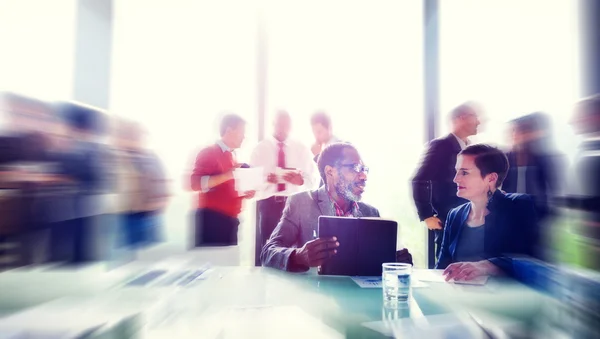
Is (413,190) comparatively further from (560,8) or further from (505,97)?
(560,8)

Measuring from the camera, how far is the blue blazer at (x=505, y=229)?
1.87 metres

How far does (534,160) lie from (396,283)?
161 centimetres

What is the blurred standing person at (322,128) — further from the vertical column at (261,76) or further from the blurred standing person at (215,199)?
the blurred standing person at (215,199)

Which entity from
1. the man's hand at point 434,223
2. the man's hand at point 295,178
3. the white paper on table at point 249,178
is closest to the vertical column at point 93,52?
the white paper on table at point 249,178

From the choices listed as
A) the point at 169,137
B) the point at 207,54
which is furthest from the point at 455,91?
the point at 169,137

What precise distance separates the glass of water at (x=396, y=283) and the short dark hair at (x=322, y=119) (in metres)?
A: 1.90

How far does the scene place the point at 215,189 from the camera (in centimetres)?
272

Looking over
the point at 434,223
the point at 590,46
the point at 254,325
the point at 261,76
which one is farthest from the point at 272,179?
the point at 590,46

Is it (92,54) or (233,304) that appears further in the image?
(92,54)

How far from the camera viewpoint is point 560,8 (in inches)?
113

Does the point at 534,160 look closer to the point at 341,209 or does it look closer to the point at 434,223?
the point at 434,223

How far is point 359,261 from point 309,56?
2086 millimetres

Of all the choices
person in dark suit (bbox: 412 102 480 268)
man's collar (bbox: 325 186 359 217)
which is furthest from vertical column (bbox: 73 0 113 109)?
person in dark suit (bbox: 412 102 480 268)

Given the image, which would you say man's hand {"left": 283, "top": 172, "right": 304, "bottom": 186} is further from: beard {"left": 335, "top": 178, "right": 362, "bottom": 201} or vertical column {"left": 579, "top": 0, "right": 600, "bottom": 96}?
vertical column {"left": 579, "top": 0, "right": 600, "bottom": 96}
